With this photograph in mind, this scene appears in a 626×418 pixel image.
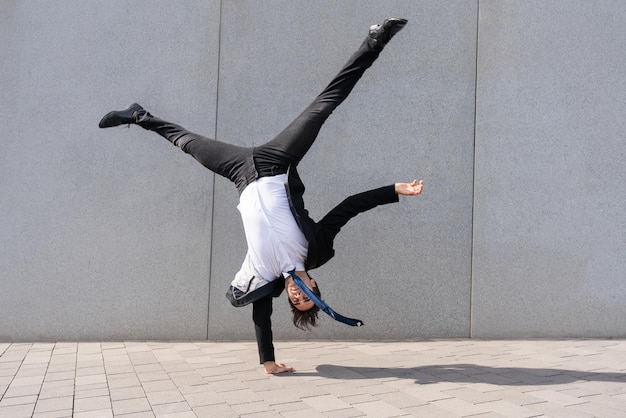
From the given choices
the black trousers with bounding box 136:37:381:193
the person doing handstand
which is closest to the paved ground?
the person doing handstand

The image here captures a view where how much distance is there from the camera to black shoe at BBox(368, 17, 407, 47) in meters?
3.29

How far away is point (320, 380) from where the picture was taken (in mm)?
3301

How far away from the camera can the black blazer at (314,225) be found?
10.9 feet

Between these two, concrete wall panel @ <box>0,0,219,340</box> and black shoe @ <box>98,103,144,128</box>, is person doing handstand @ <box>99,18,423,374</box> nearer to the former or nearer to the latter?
black shoe @ <box>98,103,144,128</box>

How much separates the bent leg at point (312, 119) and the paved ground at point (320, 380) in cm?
146

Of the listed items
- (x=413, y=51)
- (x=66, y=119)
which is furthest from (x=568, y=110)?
(x=66, y=119)

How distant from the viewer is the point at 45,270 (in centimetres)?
459

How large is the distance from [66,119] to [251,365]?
280cm

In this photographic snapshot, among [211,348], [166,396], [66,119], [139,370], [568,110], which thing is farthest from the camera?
[568,110]

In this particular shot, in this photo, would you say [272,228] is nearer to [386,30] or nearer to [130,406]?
[130,406]

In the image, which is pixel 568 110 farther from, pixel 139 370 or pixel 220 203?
pixel 139 370

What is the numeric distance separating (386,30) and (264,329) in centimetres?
215

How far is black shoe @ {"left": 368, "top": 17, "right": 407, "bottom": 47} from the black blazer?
38.7 inches

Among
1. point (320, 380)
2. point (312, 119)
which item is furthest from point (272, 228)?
point (320, 380)
